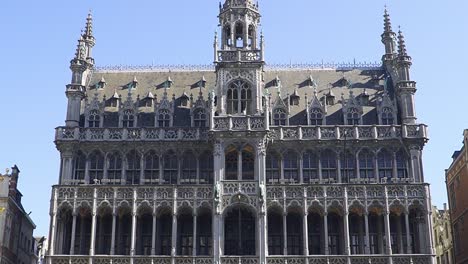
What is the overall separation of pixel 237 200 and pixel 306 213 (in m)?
6.30

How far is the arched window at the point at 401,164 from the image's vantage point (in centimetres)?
5828

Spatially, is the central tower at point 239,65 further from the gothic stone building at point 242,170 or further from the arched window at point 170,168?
the arched window at point 170,168

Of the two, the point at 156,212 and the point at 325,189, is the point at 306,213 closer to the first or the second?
the point at 325,189

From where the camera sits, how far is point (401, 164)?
58.7 meters

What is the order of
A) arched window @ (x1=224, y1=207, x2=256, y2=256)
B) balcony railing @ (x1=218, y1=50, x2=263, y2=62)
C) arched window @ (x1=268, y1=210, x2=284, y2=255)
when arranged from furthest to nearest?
balcony railing @ (x1=218, y1=50, x2=263, y2=62) < arched window @ (x1=268, y1=210, x2=284, y2=255) < arched window @ (x1=224, y1=207, x2=256, y2=256)

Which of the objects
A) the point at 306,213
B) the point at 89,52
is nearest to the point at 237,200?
the point at 306,213

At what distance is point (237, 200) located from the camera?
54.8m

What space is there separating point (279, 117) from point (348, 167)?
842cm

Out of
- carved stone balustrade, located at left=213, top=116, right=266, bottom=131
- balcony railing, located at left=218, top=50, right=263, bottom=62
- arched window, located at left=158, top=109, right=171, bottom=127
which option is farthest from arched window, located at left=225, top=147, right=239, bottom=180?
Answer: balcony railing, located at left=218, top=50, right=263, bottom=62

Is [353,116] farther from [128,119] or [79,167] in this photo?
[79,167]

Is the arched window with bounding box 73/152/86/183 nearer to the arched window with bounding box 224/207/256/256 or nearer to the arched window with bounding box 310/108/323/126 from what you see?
the arched window with bounding box 224/207/256/256

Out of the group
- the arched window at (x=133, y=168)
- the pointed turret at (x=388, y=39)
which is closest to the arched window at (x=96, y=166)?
the arched window at (x=133, y=168)

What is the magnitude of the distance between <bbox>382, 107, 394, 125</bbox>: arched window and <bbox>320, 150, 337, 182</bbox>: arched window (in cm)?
653

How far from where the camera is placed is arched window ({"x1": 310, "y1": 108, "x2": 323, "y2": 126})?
61031 millimetres
